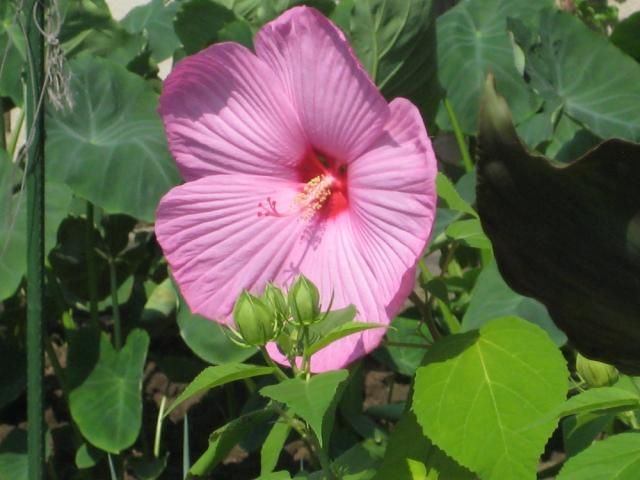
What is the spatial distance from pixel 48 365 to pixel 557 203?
160cm

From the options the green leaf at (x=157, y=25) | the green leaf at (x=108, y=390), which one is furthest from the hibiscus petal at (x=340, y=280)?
the green leaf at (x=157, y=25)

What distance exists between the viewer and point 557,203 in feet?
1.45

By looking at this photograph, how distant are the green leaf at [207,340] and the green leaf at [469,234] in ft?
1.48

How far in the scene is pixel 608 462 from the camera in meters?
0.65

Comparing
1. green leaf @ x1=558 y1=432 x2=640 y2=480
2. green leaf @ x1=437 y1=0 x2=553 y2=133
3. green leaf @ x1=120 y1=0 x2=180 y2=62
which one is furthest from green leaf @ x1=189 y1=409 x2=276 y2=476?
green leaf @ x1=120 y1=0 x2=180 y2=62

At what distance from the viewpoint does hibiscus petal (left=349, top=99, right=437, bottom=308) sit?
824 mm

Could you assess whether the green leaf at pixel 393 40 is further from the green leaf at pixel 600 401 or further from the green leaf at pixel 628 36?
the green leaf at pixel 628 36

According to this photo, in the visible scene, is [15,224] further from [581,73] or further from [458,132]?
[581,73]

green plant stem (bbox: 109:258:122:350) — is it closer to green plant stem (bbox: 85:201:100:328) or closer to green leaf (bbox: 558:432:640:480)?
green plant stem (bbox: 85:201:100:328)

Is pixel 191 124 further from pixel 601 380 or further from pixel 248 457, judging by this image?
pixel 248 457

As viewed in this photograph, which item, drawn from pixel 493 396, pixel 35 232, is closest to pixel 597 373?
pixel 493 396

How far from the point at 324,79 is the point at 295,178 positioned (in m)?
0.12

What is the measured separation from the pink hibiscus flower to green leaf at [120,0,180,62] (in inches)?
38.8

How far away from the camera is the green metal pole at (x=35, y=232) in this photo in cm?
104
